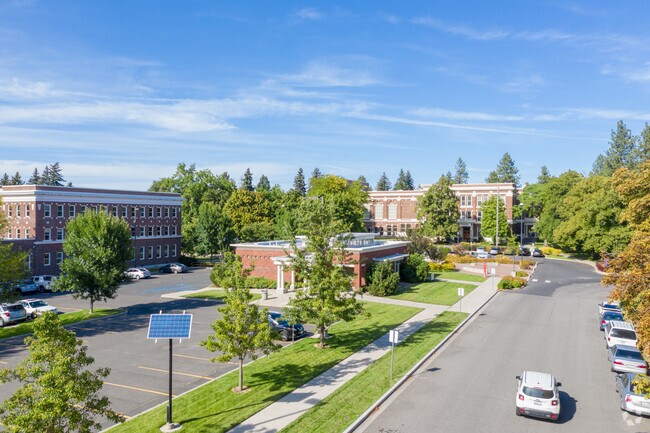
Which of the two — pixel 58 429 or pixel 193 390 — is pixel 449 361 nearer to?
pixel 193 390

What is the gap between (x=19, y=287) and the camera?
45.8 metres

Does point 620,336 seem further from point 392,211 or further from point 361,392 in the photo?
point 392,211

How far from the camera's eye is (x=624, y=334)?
25.6m

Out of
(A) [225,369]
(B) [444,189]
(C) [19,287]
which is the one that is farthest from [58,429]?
(B) [444,189]

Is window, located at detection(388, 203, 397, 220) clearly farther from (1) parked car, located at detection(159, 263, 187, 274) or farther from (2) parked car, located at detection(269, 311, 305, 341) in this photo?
(2) parked car, located at detection(269, 311, 305, 341)

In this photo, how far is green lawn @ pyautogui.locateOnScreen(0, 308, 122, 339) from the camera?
30542mm

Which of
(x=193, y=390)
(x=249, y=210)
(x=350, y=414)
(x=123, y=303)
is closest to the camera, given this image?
(x=350, y=414)

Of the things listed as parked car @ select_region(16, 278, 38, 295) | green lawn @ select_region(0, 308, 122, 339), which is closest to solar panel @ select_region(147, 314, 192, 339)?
green lawn @ select_region(0, 308, 122, 339)

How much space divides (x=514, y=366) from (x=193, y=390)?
15.3 m

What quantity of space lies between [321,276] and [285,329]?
4292 millimetres

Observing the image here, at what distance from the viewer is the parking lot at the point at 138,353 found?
19.9 meters

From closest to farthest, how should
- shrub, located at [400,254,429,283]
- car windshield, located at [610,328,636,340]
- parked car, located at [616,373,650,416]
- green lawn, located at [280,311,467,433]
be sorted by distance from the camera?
green lawn, located at [280,311,467,433]
parked car, located at [616,373,650,416]
car windshield, located at [610,328,636,340]
shrub, located at [400,254,429,283]

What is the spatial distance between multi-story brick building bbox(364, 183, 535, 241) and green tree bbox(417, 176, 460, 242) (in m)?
7.89

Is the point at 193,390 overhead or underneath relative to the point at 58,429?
underneath
